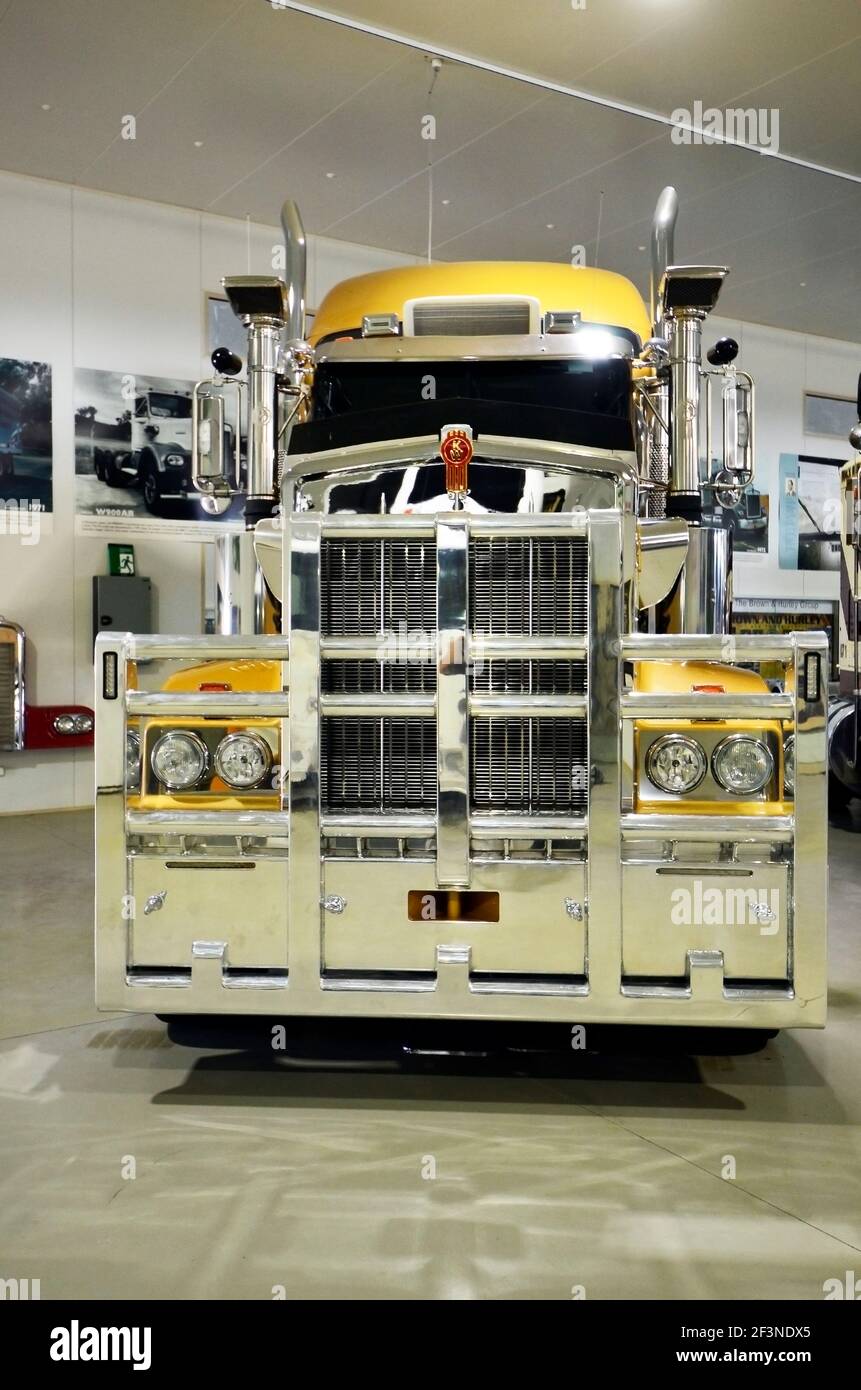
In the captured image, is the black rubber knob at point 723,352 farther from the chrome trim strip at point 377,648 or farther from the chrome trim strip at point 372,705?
the chrome trim strip at point 372,705

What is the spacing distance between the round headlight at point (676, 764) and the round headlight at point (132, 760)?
147 centimetres

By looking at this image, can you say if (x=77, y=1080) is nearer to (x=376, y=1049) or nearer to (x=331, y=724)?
(x=376, y=1049)

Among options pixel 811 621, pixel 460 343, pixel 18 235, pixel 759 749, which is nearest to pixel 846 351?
pixel 811 621

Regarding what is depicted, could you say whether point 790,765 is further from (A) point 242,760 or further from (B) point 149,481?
(B) point 149,481

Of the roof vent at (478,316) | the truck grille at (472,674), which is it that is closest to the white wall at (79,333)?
the roof vent at (478,316)

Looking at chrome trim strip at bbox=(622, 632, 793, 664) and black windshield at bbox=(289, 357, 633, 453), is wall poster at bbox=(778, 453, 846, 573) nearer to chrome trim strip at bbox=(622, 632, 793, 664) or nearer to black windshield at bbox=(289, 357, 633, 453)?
black windshield at bbox=(289, 357, 633, 453)

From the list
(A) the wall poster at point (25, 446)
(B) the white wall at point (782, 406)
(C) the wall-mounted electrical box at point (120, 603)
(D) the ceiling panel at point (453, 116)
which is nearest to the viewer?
(D) the ceiling panel at point (453, 116)

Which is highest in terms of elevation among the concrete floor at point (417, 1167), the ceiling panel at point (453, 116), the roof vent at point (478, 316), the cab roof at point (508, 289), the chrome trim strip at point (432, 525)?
the ceiling panel at point (453, 116)

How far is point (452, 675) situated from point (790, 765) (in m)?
0.97

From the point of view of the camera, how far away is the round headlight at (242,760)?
317 cm

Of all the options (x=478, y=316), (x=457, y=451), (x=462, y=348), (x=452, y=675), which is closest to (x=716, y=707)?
(x=452, y=675)

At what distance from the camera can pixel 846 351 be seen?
14.0 metres

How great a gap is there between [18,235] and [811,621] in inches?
395

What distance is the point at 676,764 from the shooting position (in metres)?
3.12
